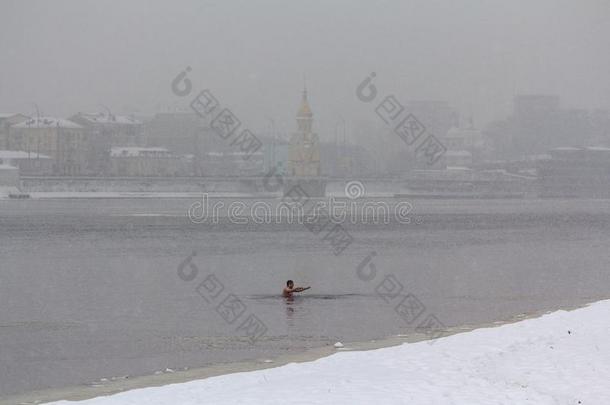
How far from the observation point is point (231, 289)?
29453mm

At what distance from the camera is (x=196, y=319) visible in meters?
22.1

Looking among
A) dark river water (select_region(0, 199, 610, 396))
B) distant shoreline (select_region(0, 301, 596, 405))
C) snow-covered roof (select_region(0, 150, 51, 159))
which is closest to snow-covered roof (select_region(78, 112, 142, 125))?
snow-covered roof (select_region(0, 150, 51, 159))

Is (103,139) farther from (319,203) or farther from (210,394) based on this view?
(210,394)

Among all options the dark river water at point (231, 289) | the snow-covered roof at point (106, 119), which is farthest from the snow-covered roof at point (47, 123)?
the dark river water at point (231, 289)

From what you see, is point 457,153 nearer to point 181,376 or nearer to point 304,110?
point 304,110

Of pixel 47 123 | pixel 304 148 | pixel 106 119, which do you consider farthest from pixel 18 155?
pixel 304 148

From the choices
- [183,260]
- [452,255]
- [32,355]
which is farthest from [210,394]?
[452,255]

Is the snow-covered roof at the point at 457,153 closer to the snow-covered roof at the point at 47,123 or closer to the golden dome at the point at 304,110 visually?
the golden dome at the point at 304,110

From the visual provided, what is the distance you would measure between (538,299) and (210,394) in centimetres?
1624

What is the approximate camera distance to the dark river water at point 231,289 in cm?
1764

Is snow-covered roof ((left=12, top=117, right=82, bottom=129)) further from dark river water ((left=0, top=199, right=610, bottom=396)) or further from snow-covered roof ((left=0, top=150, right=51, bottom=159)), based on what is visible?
dark river water ((left=0, top=199, right=610, bottom=396))

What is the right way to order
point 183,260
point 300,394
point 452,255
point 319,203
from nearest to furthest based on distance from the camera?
point 300,394 < point 183,260 < point 452,255 < point 319,203

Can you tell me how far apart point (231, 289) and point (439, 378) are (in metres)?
17.5

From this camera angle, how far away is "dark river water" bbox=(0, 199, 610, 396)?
57.9 ft
